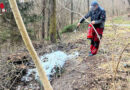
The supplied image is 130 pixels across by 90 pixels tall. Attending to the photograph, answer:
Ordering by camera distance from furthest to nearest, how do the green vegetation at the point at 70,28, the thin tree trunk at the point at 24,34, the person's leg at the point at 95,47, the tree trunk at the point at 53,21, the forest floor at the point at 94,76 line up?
the green vegetation at the point at 70,28 → the tree trunk at the point at 53,21 → the person's leg at the point at 95,47 → the forest floor at the point at 94,76 → the thin tree trunk at the point at 24,34

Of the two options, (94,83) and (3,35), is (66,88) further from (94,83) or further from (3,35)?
(3,35)

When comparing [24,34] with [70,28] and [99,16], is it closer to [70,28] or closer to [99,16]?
[99,16]

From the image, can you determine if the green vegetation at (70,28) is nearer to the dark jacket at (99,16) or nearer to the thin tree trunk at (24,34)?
the dark jacket at (99,16)

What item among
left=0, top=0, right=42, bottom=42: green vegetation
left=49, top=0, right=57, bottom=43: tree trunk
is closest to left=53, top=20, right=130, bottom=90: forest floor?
left=49, top=0, right=57, bottom=43: tree trunk

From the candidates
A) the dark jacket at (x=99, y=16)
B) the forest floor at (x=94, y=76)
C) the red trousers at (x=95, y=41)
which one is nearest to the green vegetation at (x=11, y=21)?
the forest floor at (x=94, y=76)

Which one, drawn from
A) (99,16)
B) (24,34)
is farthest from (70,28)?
(24,34)

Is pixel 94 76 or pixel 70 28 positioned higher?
pixel 70 28

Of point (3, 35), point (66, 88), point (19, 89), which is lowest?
point (19, 89)

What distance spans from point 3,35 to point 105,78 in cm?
730

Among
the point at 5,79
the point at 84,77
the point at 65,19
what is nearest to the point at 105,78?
the point at 84,77

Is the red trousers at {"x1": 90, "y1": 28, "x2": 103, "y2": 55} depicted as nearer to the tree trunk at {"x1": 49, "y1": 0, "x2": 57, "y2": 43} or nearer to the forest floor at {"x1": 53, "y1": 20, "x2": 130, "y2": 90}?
the forest floor at {"x1": 53, "y1": 20, "x2": 130, "y2": 90}

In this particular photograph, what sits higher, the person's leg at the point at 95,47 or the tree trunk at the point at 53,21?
the tree trunk at the point at 53,21

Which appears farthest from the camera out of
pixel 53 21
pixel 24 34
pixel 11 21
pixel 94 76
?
pixel 11 21

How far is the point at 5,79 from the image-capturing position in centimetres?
329
